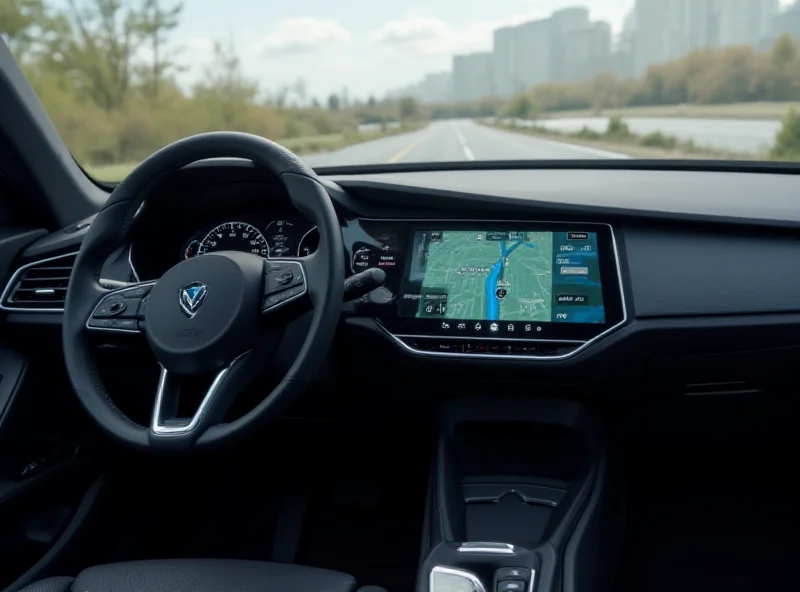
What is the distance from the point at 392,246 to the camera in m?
2.29

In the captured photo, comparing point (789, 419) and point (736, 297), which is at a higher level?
point (736, 297)

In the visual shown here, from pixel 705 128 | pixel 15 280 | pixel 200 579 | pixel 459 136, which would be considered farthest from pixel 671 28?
pixel 15 280

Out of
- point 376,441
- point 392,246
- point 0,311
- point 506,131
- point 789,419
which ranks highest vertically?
point 506,131

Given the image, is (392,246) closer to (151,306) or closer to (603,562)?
(151,306)

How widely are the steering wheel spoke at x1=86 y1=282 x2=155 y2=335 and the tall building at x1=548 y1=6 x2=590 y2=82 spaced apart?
1548mm

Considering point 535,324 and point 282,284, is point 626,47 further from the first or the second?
point 282,284

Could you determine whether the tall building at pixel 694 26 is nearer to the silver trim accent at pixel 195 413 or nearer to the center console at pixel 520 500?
the center console at pixel 520 500

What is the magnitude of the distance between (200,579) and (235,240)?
1.04 meters

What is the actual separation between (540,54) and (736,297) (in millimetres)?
1086

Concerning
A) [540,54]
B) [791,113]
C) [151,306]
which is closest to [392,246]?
[151,306]

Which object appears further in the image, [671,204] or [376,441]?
[376,441]

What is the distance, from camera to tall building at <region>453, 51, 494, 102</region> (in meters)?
2.72

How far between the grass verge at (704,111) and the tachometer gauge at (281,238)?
0.98 m

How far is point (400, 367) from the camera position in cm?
231
